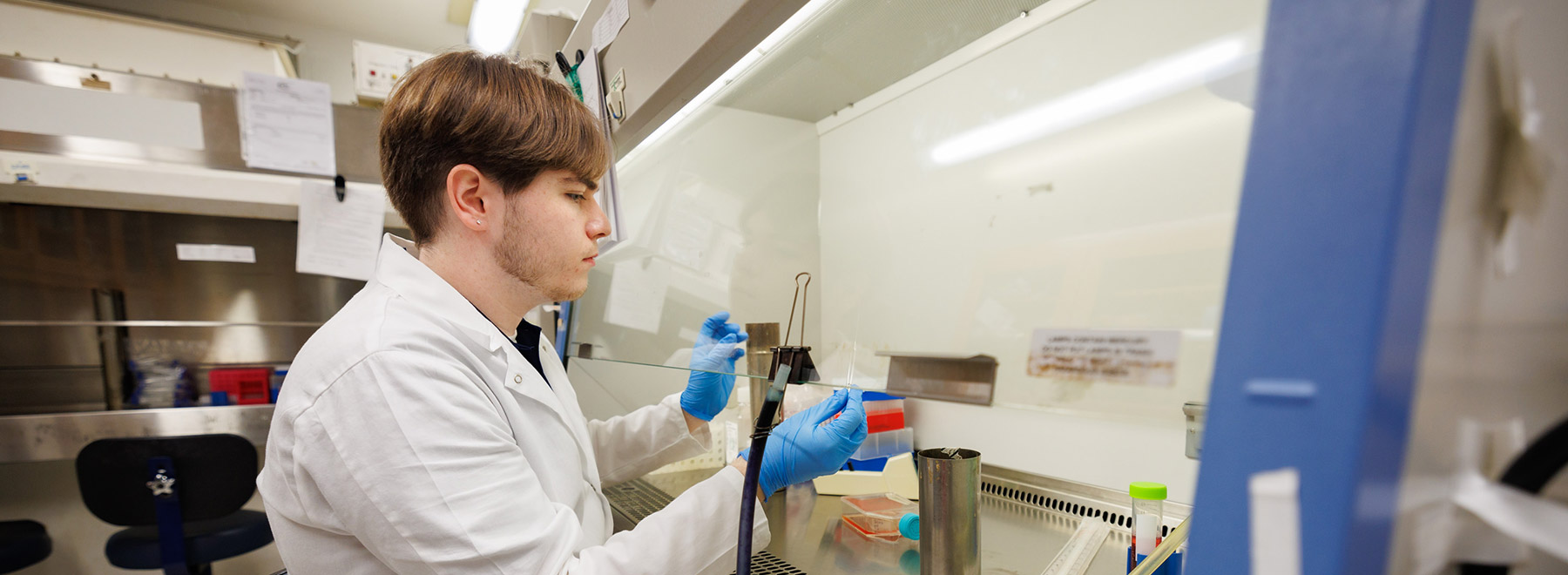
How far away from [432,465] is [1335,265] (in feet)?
2.67

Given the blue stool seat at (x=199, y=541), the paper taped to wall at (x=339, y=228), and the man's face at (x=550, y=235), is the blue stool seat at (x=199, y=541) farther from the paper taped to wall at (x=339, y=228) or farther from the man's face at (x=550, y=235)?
the man's face at (x=550, y=235)

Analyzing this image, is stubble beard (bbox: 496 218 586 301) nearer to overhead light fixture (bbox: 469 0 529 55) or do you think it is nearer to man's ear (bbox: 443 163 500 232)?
man's ear (bbox: 443 163 500 232)

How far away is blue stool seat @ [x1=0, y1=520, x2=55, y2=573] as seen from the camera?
1887 millimetres

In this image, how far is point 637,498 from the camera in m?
1.59

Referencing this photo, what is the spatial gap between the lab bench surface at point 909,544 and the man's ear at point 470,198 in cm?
64

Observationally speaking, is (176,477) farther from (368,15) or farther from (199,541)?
(368,15)

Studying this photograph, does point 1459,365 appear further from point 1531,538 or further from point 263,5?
point 263,5

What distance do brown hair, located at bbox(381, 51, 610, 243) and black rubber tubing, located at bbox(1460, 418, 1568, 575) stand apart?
0.99m

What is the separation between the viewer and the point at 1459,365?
A: 26 cm

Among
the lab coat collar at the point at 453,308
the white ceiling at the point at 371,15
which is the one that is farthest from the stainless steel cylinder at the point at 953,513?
the white ceiling at the point at 371,15

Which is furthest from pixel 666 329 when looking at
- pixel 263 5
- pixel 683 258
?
pixel 263 5

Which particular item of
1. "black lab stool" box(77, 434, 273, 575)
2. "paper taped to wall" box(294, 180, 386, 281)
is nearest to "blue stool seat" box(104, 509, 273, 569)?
"black lab stool" box(77, 434, 273, 575)

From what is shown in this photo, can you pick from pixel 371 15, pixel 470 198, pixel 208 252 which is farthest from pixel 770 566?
pixel 371 15

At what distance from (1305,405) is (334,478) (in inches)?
35.3
